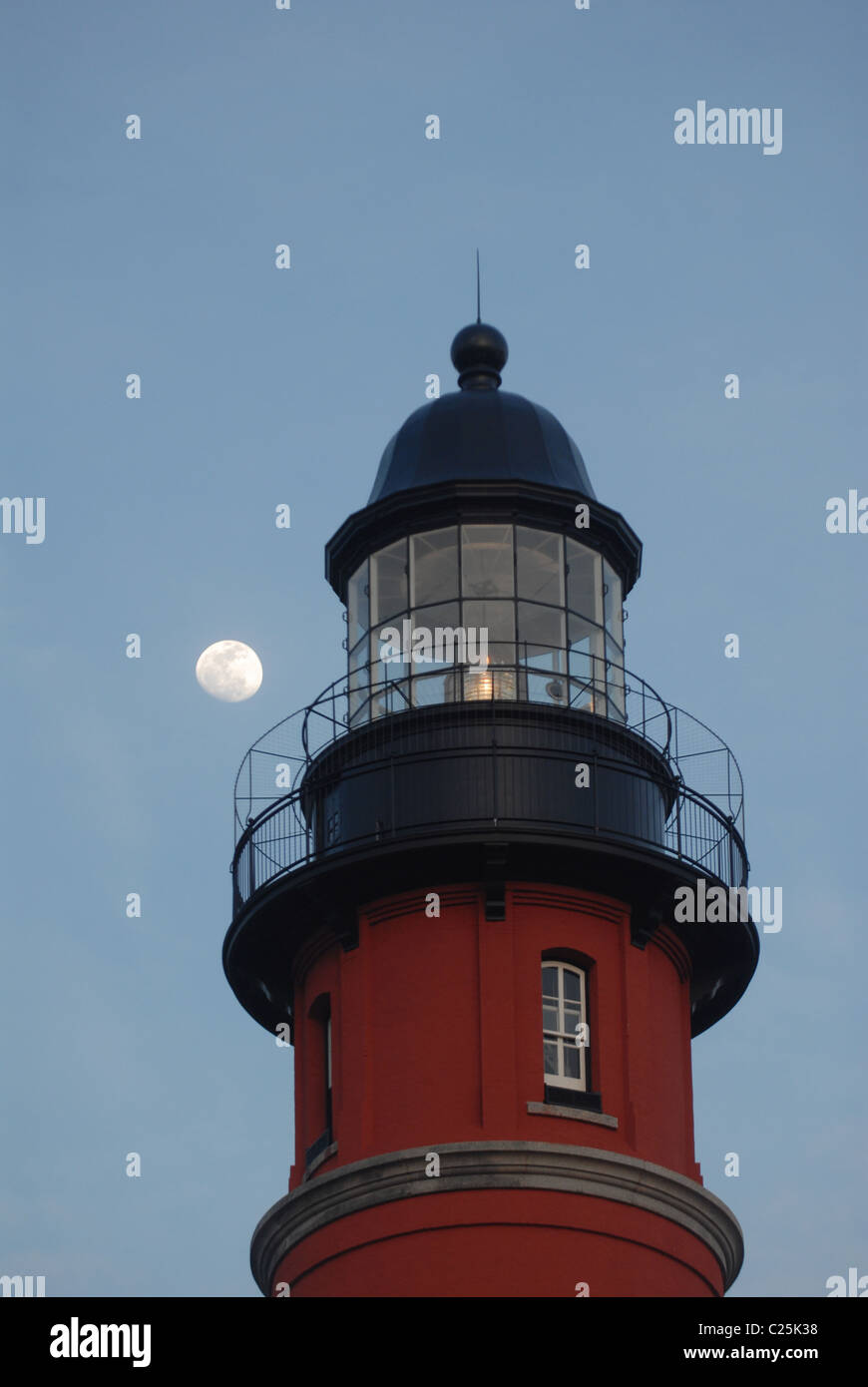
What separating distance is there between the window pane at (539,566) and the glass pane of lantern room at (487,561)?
0.42 feet

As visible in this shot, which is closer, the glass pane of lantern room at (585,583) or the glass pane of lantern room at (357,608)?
the glass pane of lantern room at (585,583)

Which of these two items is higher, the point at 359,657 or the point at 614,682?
the point at 359,657

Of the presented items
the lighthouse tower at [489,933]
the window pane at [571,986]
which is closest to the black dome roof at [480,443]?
the lighthouse tower at [489,933]

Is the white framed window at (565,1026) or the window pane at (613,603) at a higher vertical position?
the window pane at (613,603)

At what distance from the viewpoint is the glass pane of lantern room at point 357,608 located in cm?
3384

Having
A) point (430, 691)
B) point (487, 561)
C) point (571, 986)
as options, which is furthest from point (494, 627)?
point (571, 986)

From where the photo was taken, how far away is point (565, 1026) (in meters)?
30.8

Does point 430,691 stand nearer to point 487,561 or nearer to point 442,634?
point 442,634

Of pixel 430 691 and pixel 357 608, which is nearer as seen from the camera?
pixel 430 691

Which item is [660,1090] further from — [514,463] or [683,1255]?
[514,463]

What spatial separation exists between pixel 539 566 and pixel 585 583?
0.70m

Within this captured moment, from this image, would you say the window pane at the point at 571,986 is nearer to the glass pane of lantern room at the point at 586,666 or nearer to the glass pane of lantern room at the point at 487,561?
the glass pane of lantern room at the point at 586,666

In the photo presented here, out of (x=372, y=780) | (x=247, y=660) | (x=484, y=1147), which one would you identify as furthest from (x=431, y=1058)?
(x=247, y=660)

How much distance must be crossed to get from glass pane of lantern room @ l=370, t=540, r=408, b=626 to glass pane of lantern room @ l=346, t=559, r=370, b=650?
0.21 m
